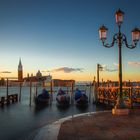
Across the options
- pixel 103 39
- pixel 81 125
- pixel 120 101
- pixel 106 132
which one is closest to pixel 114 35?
pixel 103 39

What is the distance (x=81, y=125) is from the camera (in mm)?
9617

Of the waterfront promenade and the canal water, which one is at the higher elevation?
the waterfront promenade

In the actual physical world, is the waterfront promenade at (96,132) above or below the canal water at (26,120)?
above

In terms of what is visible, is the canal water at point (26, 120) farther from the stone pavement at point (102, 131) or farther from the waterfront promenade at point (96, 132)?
the stone pavement at point (102, 131)

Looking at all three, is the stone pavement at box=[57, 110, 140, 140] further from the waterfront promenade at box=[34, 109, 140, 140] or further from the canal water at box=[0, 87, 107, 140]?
the canal water at box=[0, 87, 107, 140]

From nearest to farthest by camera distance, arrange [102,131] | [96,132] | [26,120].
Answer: [96,132] → [102,131] → [26,120]

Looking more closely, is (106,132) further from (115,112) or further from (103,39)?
(103,39)

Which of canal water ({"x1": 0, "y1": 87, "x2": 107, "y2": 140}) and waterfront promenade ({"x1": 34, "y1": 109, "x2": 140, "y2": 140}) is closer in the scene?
waterfront promenade ({"x1": 34, "y1": 109, "x2": 140, "y2": 140})

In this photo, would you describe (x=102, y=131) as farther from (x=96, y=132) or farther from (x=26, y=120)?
(x=26, y=120)

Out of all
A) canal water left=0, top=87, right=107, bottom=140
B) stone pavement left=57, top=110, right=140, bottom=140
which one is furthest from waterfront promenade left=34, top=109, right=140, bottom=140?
canal water left=0, top=87, right=107, bottom=140

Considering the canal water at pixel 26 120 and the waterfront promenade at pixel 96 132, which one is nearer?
the waterfront promenade at pixel 96 132

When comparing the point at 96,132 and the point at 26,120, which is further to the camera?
the point at 26,120

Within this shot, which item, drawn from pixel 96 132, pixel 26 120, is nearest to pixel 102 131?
pixel 96 132

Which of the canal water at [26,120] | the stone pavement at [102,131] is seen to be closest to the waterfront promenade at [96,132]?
the stone pavement at [102,131]
